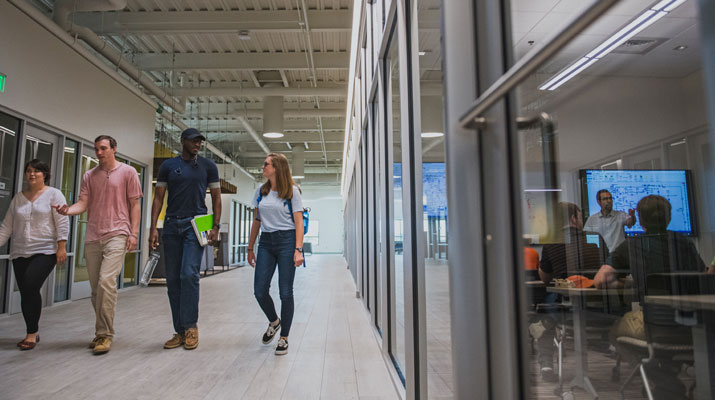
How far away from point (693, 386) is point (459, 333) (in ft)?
1.49

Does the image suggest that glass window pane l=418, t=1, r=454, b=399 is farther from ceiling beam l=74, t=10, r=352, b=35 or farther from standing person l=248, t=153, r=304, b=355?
ceiling beam l=74, t=10, r=352, b=35

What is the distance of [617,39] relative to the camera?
63 cm

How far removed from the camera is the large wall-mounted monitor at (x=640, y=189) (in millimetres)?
545

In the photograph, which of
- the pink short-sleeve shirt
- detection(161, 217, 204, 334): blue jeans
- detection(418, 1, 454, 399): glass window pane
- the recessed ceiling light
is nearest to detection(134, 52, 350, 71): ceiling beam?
the recessed ceiling light

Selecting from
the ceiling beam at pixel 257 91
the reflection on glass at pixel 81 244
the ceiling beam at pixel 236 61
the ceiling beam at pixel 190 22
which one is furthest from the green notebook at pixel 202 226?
the ceiling beam at pixel 257 91

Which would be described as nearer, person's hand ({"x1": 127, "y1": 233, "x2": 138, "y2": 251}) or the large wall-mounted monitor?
the large wall-mounted monitor

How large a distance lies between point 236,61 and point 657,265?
904 cm

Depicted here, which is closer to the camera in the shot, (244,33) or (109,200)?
(109,200)

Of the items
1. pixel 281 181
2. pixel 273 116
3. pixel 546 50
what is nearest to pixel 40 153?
pixel 281 181

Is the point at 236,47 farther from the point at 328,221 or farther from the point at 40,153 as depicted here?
the point at 328,221

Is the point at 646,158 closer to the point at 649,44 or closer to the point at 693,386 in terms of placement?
the point at 649,44

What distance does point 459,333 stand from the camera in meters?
0.99

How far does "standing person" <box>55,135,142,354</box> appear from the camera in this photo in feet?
10.2

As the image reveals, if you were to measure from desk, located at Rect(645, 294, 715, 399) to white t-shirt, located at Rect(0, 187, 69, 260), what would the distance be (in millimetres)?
3832
